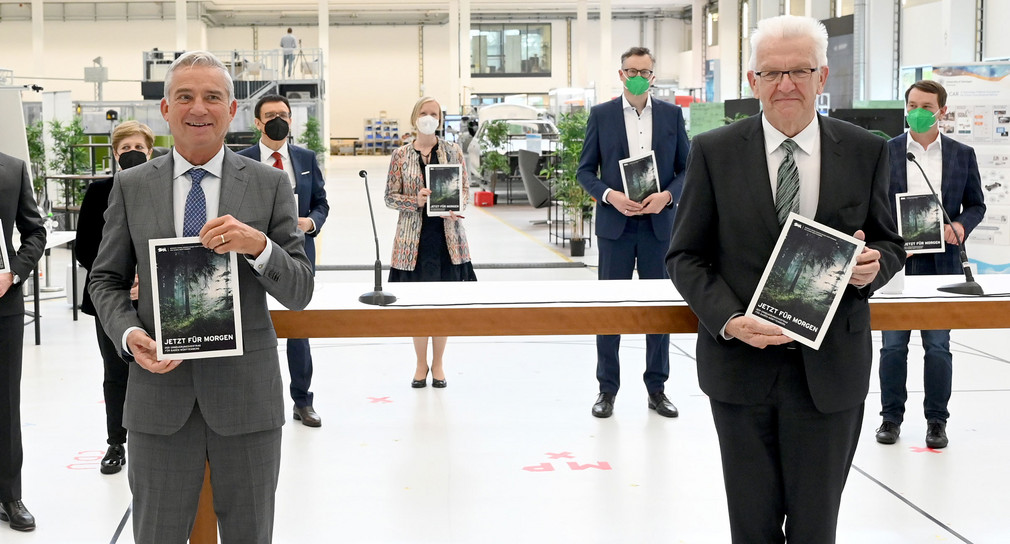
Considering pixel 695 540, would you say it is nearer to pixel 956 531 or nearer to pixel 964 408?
pixel 956 531

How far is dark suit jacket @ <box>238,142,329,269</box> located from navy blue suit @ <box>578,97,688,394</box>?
130cm

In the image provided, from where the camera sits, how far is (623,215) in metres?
4.97

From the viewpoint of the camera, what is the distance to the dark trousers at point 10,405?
354 centimetres

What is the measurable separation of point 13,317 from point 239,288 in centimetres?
180

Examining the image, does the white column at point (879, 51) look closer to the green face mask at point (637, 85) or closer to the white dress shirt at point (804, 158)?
the green face mask at point (637, 85)

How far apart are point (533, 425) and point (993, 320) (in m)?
2.42

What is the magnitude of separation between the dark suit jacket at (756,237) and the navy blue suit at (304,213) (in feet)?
9.58

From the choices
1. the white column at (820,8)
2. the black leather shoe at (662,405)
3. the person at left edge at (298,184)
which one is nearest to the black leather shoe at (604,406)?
the black leather shoe at (662,405)

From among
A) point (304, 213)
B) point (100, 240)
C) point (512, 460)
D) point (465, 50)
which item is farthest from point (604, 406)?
point (465, 50)

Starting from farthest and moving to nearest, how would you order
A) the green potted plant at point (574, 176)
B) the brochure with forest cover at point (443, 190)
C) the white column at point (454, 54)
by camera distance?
the white column at point (454, 54)
the green potted plant at point (574, 176)
the brochure with forest cover at point (443, 190)

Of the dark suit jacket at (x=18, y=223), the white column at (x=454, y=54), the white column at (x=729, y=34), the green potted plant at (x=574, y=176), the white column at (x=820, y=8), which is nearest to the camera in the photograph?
the dark suit jacket at (x=18, y=223)

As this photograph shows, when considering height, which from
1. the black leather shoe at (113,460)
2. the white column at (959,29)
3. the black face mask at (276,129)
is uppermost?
the white column at (959,29)

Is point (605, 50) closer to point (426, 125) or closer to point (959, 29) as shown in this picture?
point (959, 29)

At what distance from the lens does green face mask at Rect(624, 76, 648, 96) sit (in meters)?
4.93
